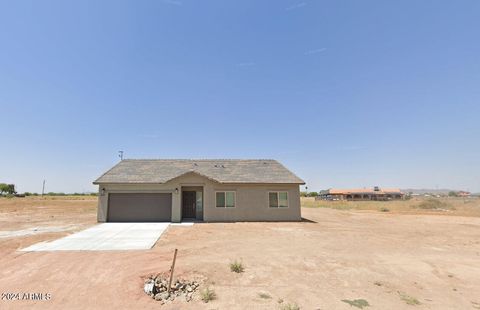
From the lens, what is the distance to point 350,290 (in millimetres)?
6305

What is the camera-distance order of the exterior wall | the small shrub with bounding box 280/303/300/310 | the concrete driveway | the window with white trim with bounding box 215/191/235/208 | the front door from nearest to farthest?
the small shrub with bounding box 280/303/300/310, the concrete driveway, the exterior wall, the window with white trim with bounding box 215/191/235/208, the front door

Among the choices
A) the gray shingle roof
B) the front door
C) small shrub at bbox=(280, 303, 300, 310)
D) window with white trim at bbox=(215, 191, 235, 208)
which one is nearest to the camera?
small shrub at bbox=(280, 303, 300, 310)

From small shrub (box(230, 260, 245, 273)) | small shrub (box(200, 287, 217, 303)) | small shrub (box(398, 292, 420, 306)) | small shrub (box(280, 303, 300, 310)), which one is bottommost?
small shrub (box(398, 292, 420, 306))

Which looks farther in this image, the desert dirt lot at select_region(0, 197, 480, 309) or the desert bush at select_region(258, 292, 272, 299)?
the desert bush at select_region(258, 292, 272, 299)

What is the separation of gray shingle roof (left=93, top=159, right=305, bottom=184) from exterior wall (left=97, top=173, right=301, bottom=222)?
422 millimetres

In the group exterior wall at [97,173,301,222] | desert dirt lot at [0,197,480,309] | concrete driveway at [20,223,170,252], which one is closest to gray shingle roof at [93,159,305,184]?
exterior wall at [97,173,301,222]

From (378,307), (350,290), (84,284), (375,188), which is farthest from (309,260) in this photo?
(375,188)

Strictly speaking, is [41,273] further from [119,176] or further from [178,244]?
[119,176]

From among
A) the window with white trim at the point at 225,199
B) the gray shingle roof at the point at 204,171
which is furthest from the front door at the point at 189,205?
the window with white trim at the point at 225,199

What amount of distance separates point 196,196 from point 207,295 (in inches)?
545

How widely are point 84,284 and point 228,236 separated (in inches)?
284

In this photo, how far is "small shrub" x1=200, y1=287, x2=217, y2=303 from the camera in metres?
5.68

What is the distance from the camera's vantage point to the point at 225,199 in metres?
18.7

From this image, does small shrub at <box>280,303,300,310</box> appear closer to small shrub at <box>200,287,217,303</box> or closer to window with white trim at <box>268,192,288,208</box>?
small shrub at <box>200,287,217,303</box>
